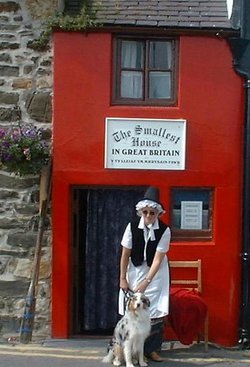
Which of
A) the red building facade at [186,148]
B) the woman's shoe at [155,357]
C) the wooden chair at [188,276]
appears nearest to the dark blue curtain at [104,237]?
the red building facade at [186,148]

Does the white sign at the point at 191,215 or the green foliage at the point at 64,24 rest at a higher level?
the green foliage at the point at 64,24

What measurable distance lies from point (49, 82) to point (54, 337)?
3264mm

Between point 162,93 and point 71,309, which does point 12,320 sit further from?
point 162,93

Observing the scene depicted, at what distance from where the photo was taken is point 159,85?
30.5ft

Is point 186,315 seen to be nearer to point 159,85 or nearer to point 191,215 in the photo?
point 191,215

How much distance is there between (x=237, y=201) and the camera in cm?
916

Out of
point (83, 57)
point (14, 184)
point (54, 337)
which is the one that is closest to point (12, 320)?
point (54, 337)

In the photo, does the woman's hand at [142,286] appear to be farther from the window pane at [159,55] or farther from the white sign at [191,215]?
the window pane at [159,55]

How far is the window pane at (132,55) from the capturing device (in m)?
9.25

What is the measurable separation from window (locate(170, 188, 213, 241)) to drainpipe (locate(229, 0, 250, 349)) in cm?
46

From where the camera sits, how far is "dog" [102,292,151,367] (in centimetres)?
768

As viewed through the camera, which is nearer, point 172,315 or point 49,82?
point 172,315

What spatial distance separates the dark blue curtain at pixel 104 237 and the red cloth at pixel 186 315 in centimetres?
123

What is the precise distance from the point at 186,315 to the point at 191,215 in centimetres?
138
